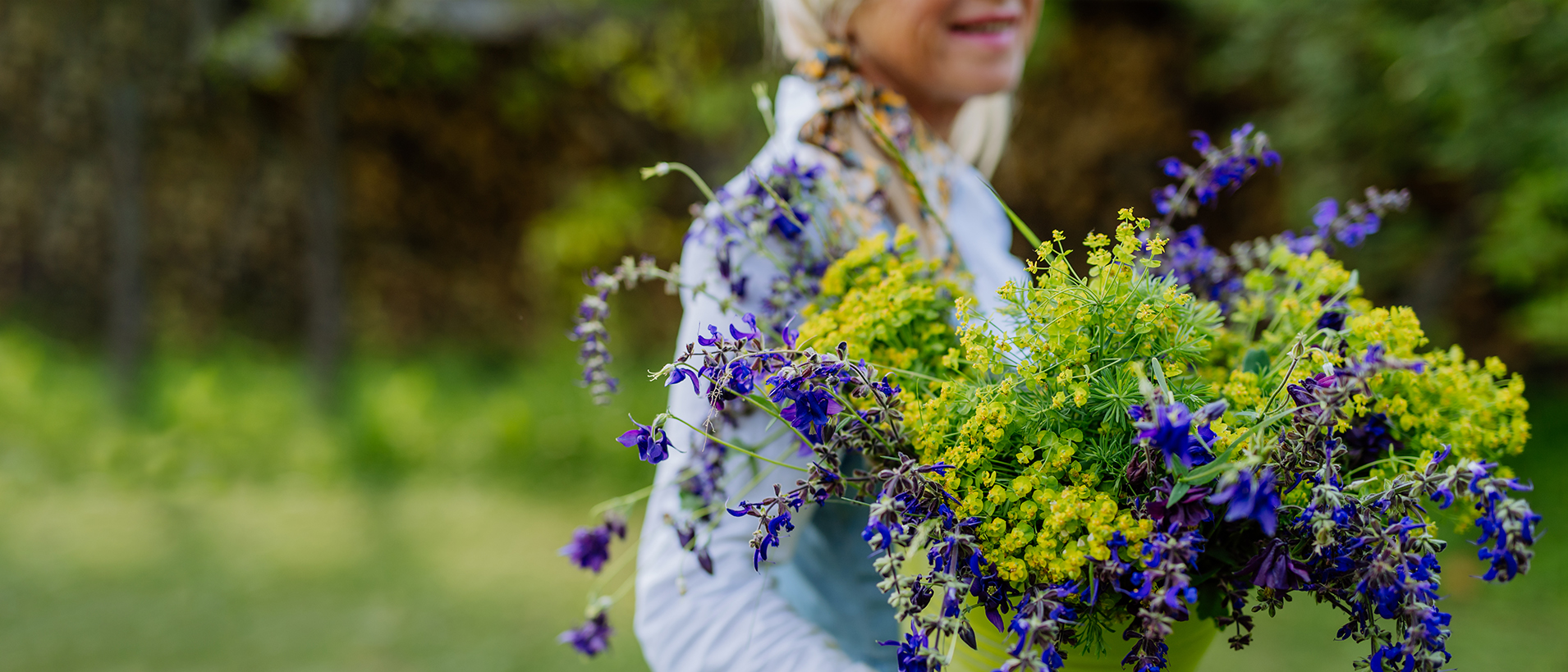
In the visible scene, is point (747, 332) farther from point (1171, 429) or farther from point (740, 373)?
point (1171, 429)

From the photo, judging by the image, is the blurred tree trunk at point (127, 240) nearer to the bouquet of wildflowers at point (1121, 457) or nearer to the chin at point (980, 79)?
the chin at point (980, 79)

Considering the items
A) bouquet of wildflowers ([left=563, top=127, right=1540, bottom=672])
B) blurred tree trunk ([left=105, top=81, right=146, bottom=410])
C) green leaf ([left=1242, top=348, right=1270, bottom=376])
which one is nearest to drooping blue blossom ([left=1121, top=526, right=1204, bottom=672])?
bouquet of wildflowers ([left=563, top=127, right=1540, bottom=672])

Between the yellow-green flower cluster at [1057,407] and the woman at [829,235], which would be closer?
the yellow-green flower cluster at [1057,407]

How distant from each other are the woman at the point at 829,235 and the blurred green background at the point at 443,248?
1.71m

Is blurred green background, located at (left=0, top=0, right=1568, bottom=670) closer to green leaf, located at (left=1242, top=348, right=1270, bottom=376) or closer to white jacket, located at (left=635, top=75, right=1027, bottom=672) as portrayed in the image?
white jacket, located at (left=635, top=75, right=1027, bottom=672)

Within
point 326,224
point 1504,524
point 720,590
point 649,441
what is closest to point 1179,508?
point 1504,524

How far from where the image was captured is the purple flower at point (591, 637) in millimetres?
1345

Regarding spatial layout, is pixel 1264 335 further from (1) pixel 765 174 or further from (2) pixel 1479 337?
(2) pixel 1479 337

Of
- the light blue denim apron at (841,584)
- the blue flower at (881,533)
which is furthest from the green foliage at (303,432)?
the blue flower at (881,533)

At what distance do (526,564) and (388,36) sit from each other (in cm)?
365

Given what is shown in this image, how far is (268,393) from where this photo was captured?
770cm

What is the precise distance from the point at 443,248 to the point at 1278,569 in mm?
8981

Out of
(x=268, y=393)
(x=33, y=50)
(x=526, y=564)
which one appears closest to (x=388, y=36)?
(x=268, y=393)

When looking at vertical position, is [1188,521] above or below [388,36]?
below
